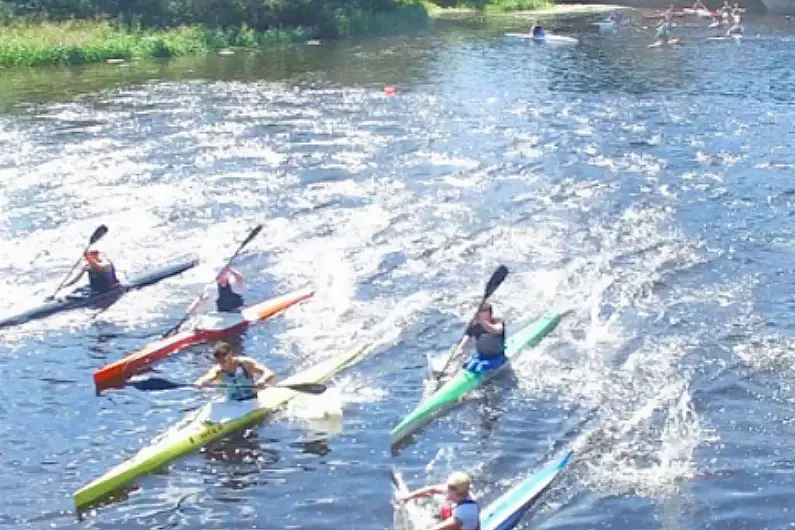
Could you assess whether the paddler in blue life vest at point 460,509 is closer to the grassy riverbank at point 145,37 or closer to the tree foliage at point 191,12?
the grassy riverbank at point 145,37

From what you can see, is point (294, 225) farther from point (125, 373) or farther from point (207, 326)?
point (125, 373)

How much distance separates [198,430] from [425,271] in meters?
9.22

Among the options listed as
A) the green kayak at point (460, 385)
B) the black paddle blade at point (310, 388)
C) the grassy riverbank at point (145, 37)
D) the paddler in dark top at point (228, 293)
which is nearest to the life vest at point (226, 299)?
the paddler in dark top at point (228, 293)

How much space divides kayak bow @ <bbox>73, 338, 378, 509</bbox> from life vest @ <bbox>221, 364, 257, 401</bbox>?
0.12m

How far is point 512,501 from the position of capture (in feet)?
54.0

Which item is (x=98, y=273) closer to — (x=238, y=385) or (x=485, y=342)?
(x=238, y=385)

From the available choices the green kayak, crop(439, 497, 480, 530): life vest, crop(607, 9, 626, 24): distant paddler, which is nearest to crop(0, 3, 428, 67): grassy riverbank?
crop(607, 9, 626, 24): distant paddler

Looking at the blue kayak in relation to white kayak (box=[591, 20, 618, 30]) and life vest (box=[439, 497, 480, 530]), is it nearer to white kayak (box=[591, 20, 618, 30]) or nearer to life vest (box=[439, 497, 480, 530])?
life vest (box=[439, 497, 480, 530])

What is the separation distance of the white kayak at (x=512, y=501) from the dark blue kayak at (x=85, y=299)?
10.5m

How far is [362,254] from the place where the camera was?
1105 inches

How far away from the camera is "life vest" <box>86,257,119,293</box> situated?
25531 millimetres

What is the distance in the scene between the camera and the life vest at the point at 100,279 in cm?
2553

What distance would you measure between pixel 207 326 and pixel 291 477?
6287mm

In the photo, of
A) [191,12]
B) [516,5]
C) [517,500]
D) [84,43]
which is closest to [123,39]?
[84,43]
